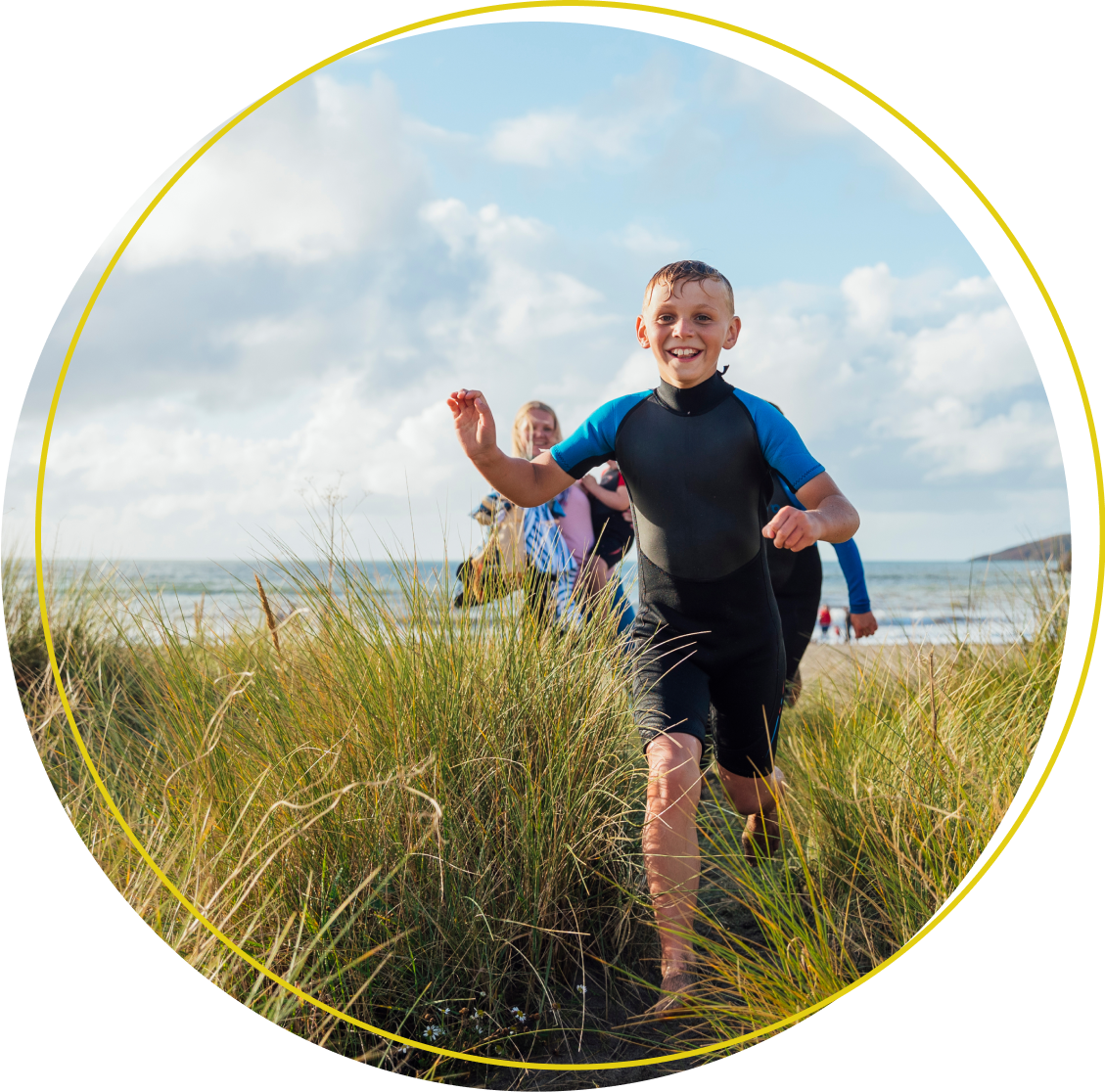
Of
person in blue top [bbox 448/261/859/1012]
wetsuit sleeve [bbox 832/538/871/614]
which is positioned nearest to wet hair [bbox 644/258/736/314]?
person in blue top [bbox 448/261/859/1012]

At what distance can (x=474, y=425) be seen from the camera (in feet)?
8.93

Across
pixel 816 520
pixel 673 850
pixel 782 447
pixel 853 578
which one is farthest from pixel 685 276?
pixel 673 850

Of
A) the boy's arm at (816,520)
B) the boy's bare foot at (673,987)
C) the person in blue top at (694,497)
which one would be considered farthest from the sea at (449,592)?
the boy's bare foot at (673,987)

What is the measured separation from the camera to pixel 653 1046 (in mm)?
2307

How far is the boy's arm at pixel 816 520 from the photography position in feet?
7.28

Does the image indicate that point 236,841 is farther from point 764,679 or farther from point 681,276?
point 681,276

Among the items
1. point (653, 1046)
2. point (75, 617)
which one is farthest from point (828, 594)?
point (653, 1046)

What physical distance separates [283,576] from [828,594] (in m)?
20.2

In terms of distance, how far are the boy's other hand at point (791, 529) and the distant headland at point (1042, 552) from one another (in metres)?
3.09

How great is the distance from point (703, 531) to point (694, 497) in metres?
0.12

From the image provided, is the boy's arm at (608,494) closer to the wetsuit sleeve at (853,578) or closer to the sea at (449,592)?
the sea at (449,592)

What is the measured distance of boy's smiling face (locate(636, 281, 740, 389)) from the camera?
9.11 feet

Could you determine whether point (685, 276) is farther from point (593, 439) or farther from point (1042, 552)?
point (1042, 552)

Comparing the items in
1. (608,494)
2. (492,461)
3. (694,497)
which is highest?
(608,494)
